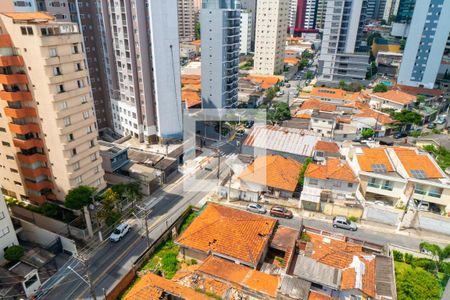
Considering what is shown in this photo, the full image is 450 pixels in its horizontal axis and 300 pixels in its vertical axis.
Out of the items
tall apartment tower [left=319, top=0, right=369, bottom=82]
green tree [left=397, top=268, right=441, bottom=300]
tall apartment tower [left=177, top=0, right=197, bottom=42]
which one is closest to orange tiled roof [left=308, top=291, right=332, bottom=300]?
green tree [left=397, top=268, right=441, bottom=300]

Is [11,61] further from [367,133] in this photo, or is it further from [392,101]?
[392,101]

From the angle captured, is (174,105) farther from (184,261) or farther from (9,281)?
(9,281)

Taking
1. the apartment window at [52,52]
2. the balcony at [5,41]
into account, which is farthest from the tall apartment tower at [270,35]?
the balcony at [5,41]

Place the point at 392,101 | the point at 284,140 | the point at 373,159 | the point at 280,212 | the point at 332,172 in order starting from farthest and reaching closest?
the point at 392,101
the point at 284,140
the point at 373,159
the point at 332,172
the point at 280,212

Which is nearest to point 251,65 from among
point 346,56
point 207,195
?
point 346,56

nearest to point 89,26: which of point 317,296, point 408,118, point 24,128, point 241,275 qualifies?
point 24,128

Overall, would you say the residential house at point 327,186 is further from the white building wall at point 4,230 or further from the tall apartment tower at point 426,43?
the tall apartment tower at point 426,43
